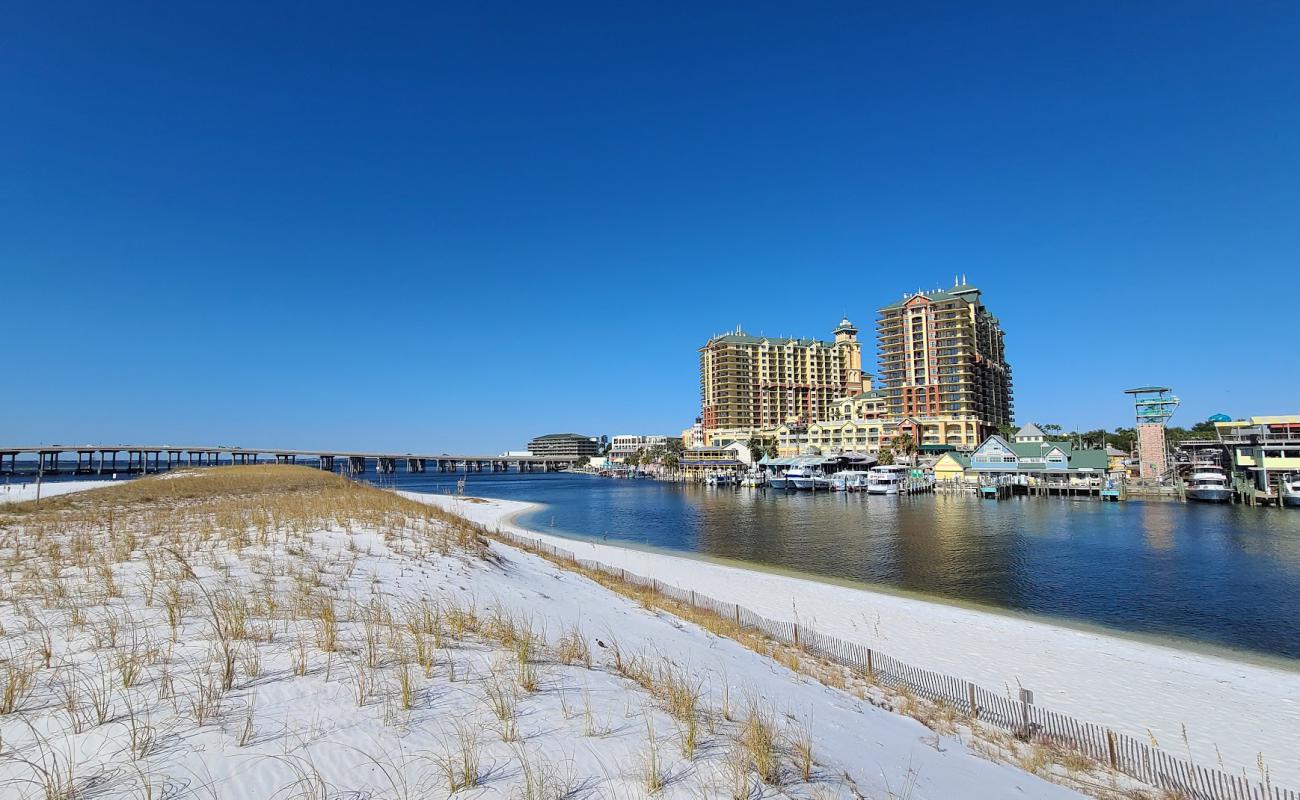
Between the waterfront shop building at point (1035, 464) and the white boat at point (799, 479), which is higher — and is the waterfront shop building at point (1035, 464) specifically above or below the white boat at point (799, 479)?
above

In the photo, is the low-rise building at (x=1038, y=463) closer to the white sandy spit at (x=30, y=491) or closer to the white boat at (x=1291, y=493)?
the white boat at (x=1291, y=493)

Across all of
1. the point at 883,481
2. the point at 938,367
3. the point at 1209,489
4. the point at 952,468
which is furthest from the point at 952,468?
the point at 938,367

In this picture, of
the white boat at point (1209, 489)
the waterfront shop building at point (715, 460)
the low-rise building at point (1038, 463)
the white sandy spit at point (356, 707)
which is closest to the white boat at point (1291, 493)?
the white boat at point (1209, 489)

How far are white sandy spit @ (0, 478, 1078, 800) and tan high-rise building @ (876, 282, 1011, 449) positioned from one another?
12301cm

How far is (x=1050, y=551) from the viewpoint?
38.8 m

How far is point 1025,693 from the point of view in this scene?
1105cm

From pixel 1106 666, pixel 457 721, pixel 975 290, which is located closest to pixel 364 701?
pixel 457 721

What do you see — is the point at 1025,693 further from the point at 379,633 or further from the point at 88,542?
the point at 88,542

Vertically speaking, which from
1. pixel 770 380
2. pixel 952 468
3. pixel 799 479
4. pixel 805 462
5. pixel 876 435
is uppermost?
pixel 770 380

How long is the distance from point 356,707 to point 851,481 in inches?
4071

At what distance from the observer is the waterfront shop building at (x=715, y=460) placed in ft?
492

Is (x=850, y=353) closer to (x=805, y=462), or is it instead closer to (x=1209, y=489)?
(x=805, y=462)

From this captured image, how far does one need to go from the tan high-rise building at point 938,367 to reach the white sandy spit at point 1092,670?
10581 centimetres

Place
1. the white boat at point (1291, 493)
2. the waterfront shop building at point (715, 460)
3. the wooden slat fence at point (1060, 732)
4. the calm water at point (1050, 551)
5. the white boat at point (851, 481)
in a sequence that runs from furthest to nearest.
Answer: the waterfront shop building at point (715, 460) → the white boat at point (851, 481) → the white boat at point (1291, 493) → the calm water at point (1050, 551) → the wooden slat fence at point (1060, 732)
